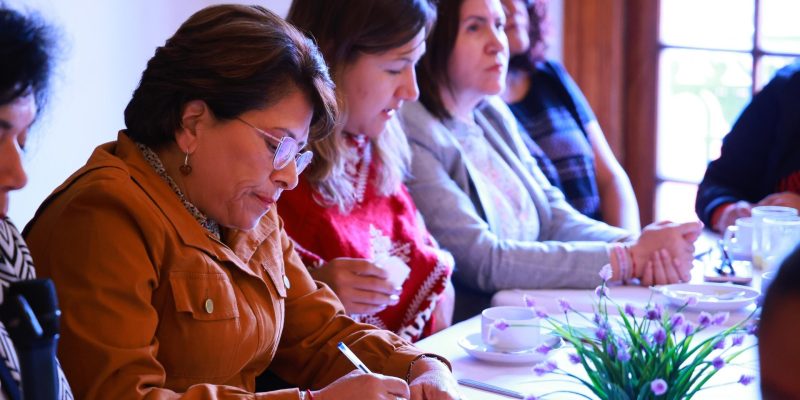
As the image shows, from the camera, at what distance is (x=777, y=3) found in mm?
3670

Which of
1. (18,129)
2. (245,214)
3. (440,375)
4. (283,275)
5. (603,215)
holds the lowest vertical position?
(603,215)

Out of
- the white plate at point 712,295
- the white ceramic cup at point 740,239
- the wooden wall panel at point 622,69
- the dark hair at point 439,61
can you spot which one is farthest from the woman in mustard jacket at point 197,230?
the wooden wall panel at point 622,69

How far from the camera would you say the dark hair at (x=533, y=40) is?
325 cm

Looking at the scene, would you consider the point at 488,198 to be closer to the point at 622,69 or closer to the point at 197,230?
the point at 197,230

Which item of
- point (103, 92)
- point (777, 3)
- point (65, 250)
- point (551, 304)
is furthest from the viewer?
point (777, 3)

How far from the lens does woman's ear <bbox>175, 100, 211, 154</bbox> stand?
1549 mm

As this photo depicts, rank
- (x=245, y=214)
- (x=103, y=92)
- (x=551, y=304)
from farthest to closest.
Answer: (x=103, y=92)
(x=551, y=304)
(x=245, y=214)

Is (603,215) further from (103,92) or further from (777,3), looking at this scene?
(103,92)

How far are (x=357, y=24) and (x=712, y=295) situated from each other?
91cm

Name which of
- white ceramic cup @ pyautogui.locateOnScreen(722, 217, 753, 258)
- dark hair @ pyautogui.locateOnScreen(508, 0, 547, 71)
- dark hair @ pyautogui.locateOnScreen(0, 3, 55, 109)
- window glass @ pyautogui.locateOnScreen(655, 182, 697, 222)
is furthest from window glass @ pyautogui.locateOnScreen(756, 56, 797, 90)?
dark hair @ pyautogui.locateOnScreen(0, 3, 55, 109)

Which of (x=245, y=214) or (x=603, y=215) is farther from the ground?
(x=245, y=214)

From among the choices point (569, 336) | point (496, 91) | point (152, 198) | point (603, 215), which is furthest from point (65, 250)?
point (603, 215)

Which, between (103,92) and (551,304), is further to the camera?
(103,92)

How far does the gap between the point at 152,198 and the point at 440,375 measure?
52 centimetres
